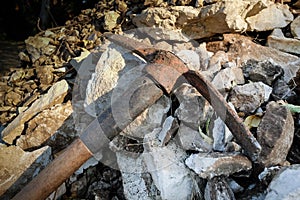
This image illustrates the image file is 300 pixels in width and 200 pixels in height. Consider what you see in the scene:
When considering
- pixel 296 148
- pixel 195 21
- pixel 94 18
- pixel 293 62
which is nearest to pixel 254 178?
pixel 296 148

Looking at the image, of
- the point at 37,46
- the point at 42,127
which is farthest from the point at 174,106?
the point at 37,46

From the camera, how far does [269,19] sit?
2.29m

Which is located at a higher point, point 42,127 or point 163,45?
point 163,45

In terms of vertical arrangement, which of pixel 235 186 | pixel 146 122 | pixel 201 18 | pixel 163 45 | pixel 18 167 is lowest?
pixel 18 167

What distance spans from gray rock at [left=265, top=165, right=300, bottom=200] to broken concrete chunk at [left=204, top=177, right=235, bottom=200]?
0.17 m

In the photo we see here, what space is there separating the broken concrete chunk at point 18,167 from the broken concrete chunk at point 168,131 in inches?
28.4

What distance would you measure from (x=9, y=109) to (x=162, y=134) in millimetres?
1275

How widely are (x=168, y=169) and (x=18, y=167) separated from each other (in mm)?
916

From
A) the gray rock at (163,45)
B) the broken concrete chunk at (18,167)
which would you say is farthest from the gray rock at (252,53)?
the broken concrete chunk at (18,167)

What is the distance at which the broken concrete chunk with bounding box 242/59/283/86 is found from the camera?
1858 millimetres

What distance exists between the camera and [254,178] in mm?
1559

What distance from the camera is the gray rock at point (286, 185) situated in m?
1.25

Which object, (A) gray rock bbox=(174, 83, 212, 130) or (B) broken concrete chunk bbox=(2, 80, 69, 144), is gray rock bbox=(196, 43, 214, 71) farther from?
(B) broken concrete chunk bbox=(2, 80, 69, 144)

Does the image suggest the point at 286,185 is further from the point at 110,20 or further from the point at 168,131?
Answer: the point at 110,20
